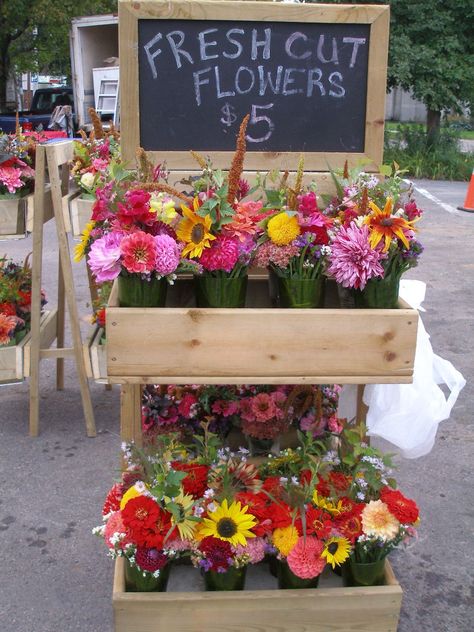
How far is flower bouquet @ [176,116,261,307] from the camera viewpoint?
1932 millimetres

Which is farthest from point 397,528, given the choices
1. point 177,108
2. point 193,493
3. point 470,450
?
point 470,450

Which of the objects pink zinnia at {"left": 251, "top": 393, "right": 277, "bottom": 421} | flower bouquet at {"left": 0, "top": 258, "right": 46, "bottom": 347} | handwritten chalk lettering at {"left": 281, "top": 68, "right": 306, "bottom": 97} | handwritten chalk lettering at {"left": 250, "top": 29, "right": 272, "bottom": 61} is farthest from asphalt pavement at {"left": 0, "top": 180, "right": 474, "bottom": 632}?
handwritten chalk lettering at {"left": 250, "top": 29, "right": 272, "bottom": 61}

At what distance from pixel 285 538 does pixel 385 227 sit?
38.3 inches

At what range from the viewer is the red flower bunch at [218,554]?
2.16 m

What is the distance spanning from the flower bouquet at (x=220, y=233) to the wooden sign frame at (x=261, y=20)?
1.07 ft

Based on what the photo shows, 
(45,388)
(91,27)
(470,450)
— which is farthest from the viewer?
(91,27)

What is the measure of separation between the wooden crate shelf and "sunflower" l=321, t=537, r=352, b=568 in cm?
55

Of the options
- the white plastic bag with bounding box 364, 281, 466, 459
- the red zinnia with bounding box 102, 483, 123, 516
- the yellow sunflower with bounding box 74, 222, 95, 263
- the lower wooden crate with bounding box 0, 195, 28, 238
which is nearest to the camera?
the yellow sunflower with bounding box 74, 222, 95, 263

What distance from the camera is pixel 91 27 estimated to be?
1625 cm

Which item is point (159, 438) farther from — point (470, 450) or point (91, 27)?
point (91, 27)

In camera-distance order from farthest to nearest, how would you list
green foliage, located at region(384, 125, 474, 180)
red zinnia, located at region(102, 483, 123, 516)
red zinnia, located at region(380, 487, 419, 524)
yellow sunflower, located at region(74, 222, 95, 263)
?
green foliage, located at region(384, 125, 474, 180) < red zinnia, located at region(102, 483, 123, 516) < red zinnia, located at region(380, 487, 419, 524) < yellow sunflower, located at region(74, 222, 95, 263)

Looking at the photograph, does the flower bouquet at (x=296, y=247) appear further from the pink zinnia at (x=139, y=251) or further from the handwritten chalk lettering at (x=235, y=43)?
the handwritten chalk lettering at (x=235, y=43)

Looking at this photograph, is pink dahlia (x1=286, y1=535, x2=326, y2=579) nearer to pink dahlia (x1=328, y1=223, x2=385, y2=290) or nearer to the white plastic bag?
the white plastic bag

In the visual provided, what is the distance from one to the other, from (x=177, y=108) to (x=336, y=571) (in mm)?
1545
